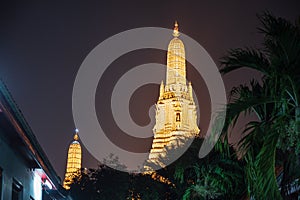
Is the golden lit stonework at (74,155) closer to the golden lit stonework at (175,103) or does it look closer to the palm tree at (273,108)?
the golden lit stonework at (175,103)

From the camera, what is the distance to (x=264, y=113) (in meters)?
12.2

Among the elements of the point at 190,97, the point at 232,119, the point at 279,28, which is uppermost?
the point at 190,97

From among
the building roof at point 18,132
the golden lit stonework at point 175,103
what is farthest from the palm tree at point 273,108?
the golden lit stonework at point 175,103

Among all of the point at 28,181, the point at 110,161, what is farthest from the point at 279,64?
the point at 110,161

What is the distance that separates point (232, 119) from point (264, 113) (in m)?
1.19

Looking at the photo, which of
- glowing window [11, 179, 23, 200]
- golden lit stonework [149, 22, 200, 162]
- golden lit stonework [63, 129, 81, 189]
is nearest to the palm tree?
glowing window [11, 179, 23, 200]

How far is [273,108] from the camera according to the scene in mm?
12156

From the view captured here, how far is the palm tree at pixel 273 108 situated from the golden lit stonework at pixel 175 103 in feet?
283

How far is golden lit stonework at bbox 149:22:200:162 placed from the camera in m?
99.6

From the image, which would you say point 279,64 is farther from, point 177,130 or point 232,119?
point 177,130

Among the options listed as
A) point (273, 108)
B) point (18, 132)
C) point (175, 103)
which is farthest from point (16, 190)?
point (175, 103)

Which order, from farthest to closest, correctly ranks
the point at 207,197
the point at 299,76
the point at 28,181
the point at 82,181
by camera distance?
the point at 82,181
the point at 207,197
the point at 28,181
the point at 299,76

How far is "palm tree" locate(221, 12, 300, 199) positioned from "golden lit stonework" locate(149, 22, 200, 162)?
86.3m

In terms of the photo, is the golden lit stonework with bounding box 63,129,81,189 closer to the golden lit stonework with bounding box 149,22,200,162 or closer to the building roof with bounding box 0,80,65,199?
the golden lit stonework with bounding box 149,22,200,162
